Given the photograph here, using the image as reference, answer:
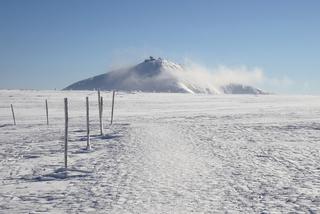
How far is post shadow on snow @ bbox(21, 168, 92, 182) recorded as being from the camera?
14.3m

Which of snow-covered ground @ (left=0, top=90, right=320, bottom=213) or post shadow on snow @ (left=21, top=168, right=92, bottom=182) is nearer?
snow-covered ground @ (left=0, top=90, right=320, bottom=213)

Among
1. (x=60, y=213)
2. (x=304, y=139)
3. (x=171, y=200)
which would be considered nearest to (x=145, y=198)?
(x=171, y=200)

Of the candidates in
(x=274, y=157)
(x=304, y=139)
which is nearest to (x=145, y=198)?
(x=274, y=157)

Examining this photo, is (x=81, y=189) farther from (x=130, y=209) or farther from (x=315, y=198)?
(x=315, y=198)

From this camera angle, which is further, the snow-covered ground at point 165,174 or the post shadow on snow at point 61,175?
the post shadow on snow at point 61,175

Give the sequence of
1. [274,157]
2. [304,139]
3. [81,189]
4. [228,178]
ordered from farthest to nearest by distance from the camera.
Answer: [304,139] < [274,157] < [228,178] < [81,189]

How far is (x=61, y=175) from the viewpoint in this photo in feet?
47.9

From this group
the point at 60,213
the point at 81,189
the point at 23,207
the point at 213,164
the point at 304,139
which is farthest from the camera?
the point at 304,139

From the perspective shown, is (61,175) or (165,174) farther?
(61,175)

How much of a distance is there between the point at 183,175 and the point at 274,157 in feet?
16.3

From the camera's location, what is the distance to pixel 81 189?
12531 mm

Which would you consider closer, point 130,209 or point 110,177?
point 130,209

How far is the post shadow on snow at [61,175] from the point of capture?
46.8ft

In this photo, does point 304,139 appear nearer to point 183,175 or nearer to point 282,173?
point 282,173
